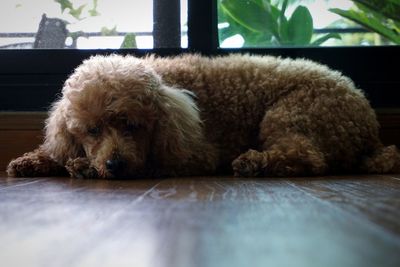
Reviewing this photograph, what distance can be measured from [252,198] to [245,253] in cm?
68

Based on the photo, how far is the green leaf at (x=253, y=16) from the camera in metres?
3.18

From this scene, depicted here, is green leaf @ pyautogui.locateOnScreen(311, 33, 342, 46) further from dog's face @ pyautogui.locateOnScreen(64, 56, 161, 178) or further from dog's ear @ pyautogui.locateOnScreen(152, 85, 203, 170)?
dog's face @ pyautogui.locateOnScreen(64, 56, 161, 178)

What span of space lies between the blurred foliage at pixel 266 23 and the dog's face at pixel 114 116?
36.6 inches

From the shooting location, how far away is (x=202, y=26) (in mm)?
3105

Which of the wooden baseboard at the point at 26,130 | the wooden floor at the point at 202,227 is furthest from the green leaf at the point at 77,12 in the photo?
the wooden floor at the point at 202,227

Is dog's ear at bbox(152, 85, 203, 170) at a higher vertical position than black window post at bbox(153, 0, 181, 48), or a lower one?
lower

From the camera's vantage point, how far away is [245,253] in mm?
818

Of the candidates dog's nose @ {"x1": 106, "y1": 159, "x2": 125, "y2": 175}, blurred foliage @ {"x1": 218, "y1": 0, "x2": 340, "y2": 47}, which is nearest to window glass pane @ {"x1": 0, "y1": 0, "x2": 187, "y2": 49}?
blurred foliage @ {"x1": 218, "y1": 0, "x2": 340, "y2": 47}

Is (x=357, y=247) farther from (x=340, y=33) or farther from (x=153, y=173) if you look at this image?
(x=340, y=33)

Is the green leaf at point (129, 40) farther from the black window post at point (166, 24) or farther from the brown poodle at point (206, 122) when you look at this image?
the brown poodle at point (206, 122)

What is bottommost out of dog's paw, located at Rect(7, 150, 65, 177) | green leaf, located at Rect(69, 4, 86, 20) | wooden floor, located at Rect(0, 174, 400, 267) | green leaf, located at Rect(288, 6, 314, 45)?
dog's paw, located at Rect(7, 150, 65, 177)

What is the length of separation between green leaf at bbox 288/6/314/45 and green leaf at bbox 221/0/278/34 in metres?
0.09

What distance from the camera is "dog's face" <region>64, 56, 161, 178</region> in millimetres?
2236

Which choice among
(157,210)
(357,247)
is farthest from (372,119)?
(357,247)
